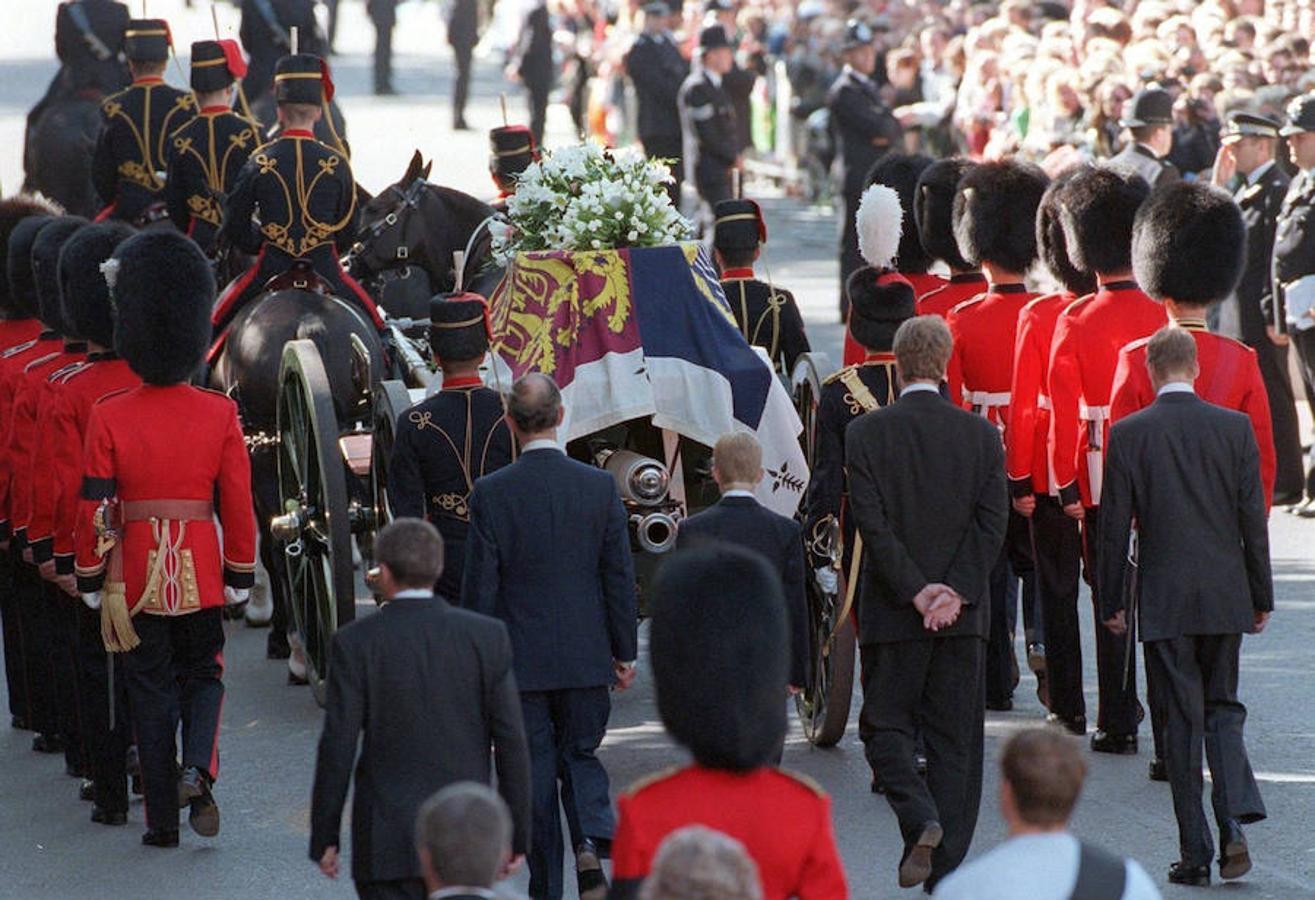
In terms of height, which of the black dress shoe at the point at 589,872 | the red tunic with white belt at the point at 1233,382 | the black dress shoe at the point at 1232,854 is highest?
the red tunic with white belt at the point at 1233,382

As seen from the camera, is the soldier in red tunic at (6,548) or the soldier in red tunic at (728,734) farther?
the soldier in red tunic at (6,548)

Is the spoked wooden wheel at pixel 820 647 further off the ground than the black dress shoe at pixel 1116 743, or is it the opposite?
the spoked wooden wheel at pixel 820 647

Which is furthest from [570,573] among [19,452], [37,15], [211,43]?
[37,15]

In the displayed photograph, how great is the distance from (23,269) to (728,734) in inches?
195

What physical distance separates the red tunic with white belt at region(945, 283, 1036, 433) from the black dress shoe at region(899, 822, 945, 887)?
2229mm

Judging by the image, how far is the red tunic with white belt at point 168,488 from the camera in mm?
7324

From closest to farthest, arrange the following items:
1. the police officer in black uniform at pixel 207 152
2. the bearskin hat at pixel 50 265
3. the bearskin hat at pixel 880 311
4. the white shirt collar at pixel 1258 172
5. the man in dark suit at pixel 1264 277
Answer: the bearskin hat at pixel 880 311 → the bearskin hat at pixel 50 265 → the police officer in black uniform at pixel 207 152 → the man in dark suit at pixel 1264 277 → the white shirt collar at pixel 1258 172

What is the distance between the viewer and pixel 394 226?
10523 mm

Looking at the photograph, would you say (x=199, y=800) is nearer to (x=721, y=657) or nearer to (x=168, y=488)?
(x=168, y=488)

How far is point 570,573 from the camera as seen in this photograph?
21.9ft

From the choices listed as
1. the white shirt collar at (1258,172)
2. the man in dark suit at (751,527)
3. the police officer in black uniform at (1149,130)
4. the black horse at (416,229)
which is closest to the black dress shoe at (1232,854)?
the man in dark suit at (751,527)

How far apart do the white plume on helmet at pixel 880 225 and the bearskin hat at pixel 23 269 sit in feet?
9.05

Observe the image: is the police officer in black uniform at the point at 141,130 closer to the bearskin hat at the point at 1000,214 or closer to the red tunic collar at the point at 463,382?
the bearskin hat at the point at 1000,214

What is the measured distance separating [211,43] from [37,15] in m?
28.2
